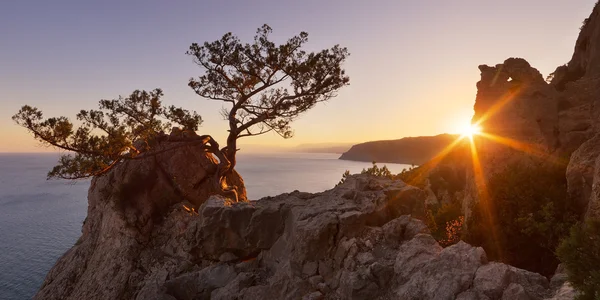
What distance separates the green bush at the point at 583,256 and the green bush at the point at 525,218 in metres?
6.39

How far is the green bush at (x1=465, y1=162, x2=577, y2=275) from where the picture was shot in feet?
46.9

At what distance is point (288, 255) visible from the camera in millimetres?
13852

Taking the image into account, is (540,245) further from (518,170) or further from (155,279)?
(155,279)

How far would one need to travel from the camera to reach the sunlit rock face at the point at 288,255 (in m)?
9.85

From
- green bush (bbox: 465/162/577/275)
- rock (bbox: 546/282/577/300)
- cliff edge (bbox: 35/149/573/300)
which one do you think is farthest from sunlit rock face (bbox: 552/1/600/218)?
cliff edge (bbox: 35/149/573/300)

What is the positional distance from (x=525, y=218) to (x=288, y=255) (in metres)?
11.0

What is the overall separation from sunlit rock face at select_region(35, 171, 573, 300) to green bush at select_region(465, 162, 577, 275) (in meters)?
4.94

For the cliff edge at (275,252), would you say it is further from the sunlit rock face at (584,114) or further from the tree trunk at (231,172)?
the sunlit rock face at (584,114)

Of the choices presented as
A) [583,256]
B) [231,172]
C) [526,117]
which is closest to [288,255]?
[583,256]

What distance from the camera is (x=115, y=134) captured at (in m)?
17.8

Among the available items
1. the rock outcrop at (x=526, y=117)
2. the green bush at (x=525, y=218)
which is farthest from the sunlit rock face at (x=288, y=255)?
the rock outcrop at (x=526, y=117)

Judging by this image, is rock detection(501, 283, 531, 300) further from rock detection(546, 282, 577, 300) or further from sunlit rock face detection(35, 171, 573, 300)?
rock detection(546, 282, 577, 300)

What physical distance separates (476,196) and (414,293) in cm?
1359

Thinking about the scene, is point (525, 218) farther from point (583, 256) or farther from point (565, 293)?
point (583, 256)
